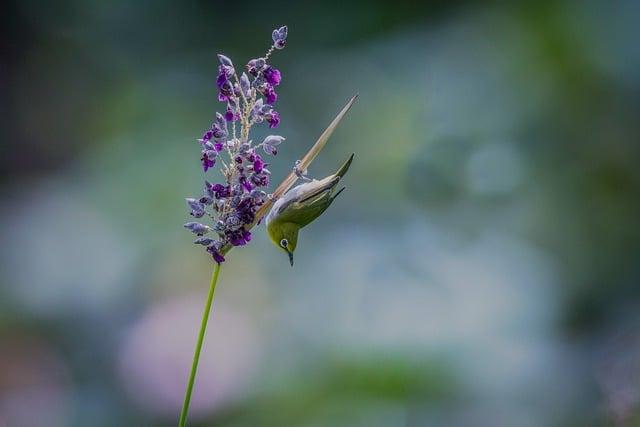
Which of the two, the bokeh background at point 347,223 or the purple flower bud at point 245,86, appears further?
the bokeh background at point 347,223

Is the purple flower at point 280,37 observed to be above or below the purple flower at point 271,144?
above

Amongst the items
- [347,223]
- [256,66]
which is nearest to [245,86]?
[256,66]

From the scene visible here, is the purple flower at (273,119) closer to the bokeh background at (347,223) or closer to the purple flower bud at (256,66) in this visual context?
the purple flower bud at (256,66)

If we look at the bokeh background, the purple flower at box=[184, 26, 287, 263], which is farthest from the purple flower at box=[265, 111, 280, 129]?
the bokeh background

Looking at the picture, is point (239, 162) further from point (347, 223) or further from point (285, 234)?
point (347, 223)

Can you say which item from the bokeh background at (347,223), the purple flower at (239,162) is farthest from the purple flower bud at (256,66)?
the bokeh background at (347,223)

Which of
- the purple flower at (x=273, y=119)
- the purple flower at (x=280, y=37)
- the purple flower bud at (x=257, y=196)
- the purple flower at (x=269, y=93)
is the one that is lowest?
the purple flower bud at (x=257, y=196)

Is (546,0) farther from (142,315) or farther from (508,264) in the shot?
(142,315)

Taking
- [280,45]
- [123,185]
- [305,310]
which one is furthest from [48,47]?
[280,45]

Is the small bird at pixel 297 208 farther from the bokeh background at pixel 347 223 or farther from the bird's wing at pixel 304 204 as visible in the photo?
the bokeh background at pixel 347 223
